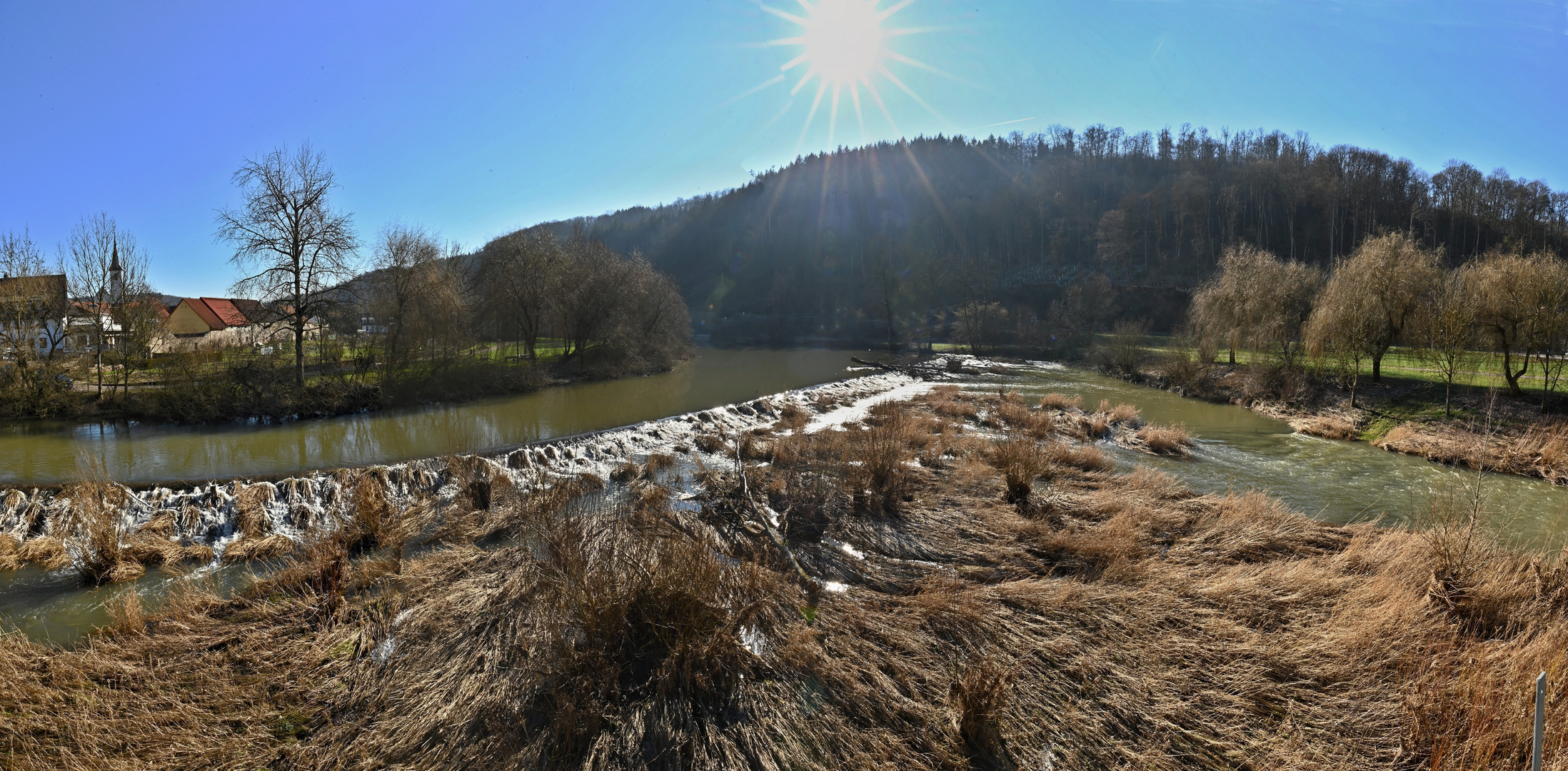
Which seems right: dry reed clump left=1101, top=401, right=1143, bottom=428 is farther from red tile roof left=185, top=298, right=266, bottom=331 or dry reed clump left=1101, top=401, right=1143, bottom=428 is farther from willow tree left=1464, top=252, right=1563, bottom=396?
red tile roof left=185, top=298, right=266, bottom=331

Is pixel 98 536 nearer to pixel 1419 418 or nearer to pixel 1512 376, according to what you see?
pixel 1419 418

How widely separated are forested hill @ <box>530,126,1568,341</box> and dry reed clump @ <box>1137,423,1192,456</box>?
44579mm

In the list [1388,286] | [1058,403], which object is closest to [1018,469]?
[1058,403]

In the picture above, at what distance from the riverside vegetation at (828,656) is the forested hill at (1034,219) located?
47.7 meters

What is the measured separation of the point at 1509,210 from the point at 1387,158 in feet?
56.6

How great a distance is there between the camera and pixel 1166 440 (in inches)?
688

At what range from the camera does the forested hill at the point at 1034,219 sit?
76688mm

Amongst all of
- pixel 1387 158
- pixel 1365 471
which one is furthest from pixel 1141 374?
pixel 1387 158

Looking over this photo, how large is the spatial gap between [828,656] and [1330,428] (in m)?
22.8

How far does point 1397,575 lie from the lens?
6.76 meters

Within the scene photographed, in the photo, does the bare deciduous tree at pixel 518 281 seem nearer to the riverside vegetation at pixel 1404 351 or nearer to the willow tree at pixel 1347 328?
the riverside vegetation at pixel 1404 351

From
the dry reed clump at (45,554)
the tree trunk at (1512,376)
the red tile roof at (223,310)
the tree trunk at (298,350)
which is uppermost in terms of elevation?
the red tile roof at (223,310)

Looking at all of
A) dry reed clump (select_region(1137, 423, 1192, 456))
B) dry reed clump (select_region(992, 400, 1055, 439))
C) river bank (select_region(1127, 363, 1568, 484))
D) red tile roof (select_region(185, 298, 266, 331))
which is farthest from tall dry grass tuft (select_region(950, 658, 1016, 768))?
red tile roof (select_region(185, 298, 266, 331))

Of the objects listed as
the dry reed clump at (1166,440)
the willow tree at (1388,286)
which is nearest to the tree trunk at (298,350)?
the dry reed clump at (1166,440)
